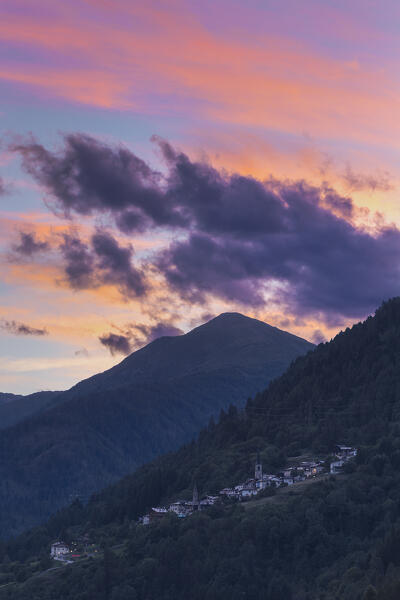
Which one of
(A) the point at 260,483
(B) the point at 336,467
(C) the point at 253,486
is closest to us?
(B) the point at 336,467

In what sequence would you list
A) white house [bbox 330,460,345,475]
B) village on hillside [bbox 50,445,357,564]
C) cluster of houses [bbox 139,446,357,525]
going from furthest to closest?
1. cluster of houses [bbox 139,446,357,525]
2. village on hillside [bbox 50,445,357,564]
3. white house [bbox 330,460,345,475]

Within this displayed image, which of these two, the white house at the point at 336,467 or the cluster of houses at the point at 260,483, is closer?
the white house at the point at 336,467

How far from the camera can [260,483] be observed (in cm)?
19050

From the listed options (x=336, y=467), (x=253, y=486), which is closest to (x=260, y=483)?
(x=253, y=486)

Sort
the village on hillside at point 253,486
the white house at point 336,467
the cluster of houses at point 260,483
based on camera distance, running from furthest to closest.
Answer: the cluster of houses at point 260,483
the village on hillside at point 253,486
the white house at point 336,467

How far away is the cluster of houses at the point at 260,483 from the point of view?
18788 centimetres

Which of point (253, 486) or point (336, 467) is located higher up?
point (336, 467)

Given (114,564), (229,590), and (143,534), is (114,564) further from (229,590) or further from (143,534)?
(229,590)

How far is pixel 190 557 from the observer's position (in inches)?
6344

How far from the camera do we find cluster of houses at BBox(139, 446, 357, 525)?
616ft

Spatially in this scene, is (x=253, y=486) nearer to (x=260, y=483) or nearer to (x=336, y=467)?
(x=260, y=483)

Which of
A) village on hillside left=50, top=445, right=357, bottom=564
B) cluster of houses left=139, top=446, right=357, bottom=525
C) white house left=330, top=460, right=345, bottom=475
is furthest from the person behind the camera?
cluster of houses left=139, top=446, right=357, bottom=525

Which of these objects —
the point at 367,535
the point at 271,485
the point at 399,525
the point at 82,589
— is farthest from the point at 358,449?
the point at 82,589

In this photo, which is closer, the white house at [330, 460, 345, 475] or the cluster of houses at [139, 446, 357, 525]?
the white house at [330, 460, 345, 475]
